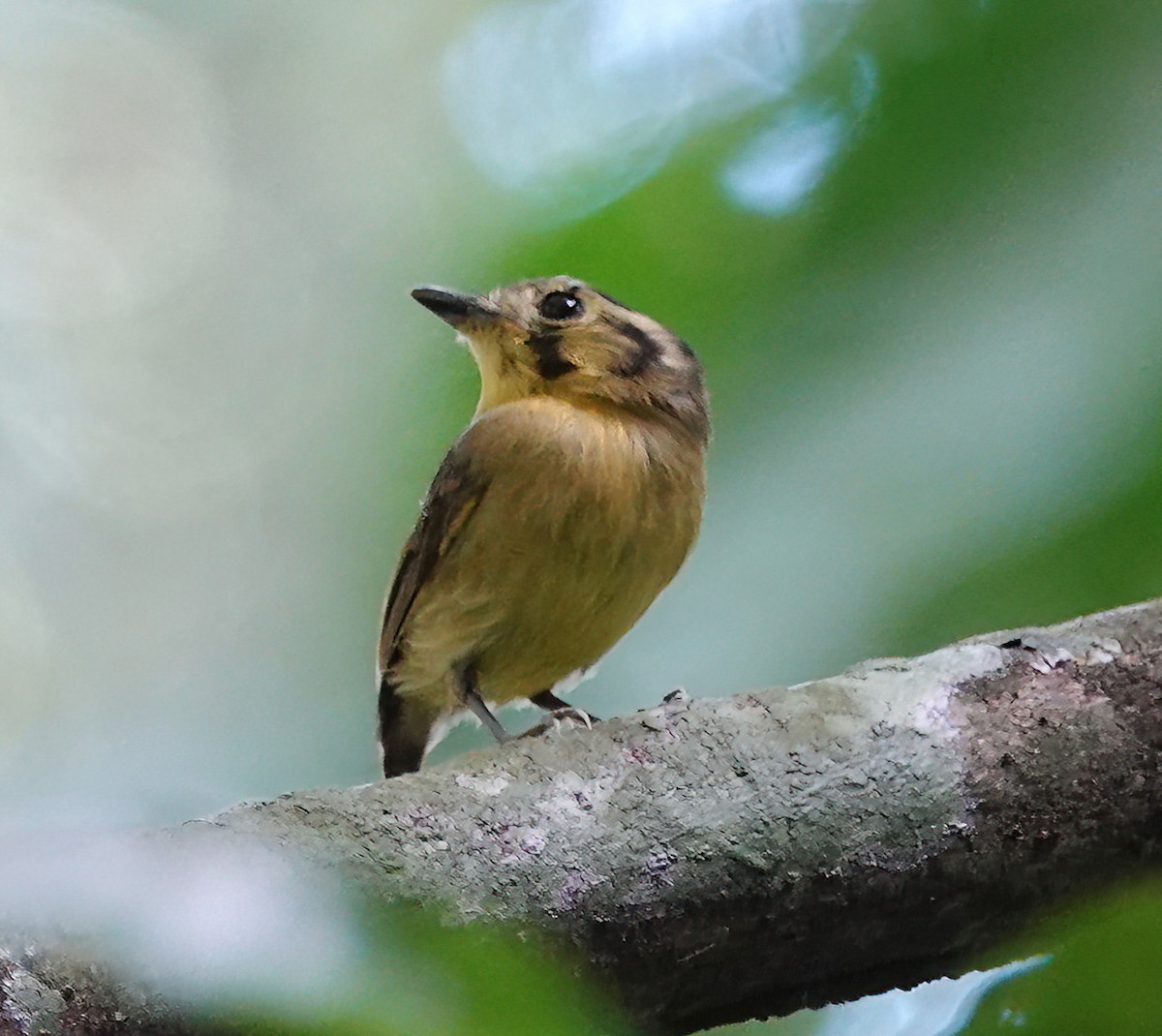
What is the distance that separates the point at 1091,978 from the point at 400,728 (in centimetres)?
90

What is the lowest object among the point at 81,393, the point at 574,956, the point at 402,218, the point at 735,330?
the point at 574,956

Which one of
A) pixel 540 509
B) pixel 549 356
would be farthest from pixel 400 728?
pixel 549 356

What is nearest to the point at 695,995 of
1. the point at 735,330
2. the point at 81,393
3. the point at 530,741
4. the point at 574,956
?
the point at 574,956

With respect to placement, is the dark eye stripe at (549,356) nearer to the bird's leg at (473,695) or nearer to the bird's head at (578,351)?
the bird's head at (578,351)

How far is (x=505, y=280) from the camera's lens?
1.42 metres

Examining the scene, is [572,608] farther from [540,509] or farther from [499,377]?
[499,377]

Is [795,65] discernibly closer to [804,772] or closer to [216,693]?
[804,772]

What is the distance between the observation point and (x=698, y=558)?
4.89 ft

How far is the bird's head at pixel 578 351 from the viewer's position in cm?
146

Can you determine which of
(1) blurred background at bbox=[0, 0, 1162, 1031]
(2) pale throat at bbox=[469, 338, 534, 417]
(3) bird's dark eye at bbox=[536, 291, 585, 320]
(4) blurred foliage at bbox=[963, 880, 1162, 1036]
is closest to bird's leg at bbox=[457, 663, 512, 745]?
(1) blurred background at bbox=[0, 0, 1162, 1031]

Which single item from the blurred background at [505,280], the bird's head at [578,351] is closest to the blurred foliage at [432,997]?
the blurred background at [505,280]

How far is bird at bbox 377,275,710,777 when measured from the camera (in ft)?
4.46

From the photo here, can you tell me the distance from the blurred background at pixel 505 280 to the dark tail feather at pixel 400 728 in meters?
0.03

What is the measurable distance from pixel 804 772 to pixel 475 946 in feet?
1.13
